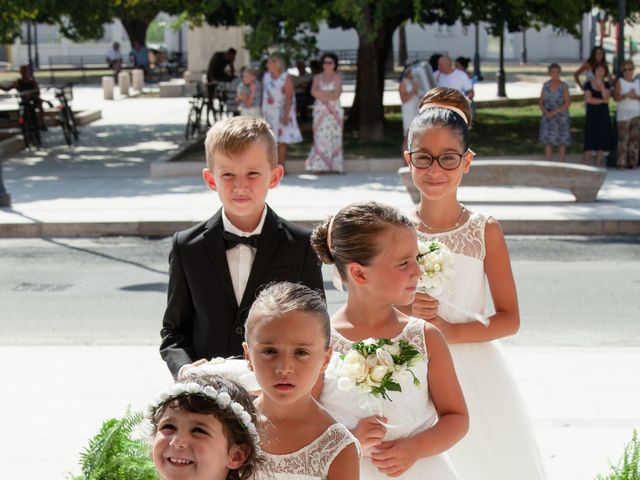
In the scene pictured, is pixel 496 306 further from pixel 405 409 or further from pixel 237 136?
Answer: pixel 237 136

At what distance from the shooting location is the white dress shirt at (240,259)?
14.6 ft

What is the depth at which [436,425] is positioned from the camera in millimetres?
3871

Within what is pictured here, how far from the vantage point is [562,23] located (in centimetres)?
2436

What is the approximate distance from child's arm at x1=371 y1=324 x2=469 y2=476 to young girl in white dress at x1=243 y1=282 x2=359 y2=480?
373 millimetres

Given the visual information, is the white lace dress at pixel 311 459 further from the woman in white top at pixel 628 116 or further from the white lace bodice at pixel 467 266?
the woman in white top at pixel 628 116

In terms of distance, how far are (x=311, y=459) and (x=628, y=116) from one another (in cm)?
1851

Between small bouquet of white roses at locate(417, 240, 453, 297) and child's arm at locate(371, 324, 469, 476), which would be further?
small bouquet of white roses at locate(417, 240, 453, 297)

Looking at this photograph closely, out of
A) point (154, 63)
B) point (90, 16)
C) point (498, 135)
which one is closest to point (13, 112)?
point (90, 16)

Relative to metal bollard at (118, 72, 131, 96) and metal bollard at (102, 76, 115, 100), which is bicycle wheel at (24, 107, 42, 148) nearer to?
metal bollard at (102, 76, 115, 100)

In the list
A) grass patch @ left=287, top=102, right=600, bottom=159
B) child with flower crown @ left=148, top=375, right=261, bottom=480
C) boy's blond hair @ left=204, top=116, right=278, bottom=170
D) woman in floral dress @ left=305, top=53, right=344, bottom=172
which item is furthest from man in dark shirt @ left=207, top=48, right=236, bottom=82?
child with flower crown @ left=148, top=375, right=261, bottom=480

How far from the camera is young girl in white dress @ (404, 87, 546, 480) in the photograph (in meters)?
4.75

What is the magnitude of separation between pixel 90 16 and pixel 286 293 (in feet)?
82.9

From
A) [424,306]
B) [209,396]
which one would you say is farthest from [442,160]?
[209,396]

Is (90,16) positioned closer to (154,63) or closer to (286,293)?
(286,293)
